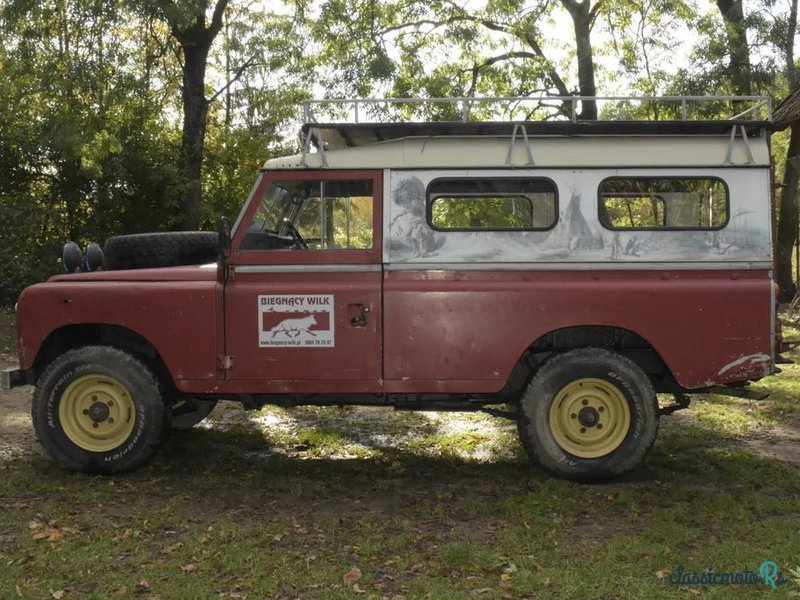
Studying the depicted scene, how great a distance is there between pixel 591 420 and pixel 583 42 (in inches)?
593

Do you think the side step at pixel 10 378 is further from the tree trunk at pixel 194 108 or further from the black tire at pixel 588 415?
the tree trunk at pixel 194 108

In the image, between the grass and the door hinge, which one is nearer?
the grass

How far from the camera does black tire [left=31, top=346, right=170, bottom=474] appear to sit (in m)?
6.01

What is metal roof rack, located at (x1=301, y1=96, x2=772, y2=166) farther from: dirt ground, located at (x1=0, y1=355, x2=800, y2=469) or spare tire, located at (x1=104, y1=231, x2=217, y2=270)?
dirt ground, located at (x1=0, y1=355, x2=800, y2=469)

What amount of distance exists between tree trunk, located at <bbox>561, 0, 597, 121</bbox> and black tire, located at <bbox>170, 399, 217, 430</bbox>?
1334 cm

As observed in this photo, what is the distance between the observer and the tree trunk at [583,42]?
18609mm

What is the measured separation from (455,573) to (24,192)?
15.4 metres

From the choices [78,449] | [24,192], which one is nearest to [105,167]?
[24,192]

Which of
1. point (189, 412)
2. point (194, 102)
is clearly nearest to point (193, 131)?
point (194, 102)

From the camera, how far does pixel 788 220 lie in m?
18.1

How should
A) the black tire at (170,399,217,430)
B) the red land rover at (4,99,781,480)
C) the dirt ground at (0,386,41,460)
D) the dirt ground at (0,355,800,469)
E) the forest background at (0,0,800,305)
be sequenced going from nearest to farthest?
the red land rover at (4,99,781,480), the black tire at (170,399,217,430), the dirt ground at (0,355,800,469), the dirt ground at (0,386,41,460), the forest background at (0,0,800,305)

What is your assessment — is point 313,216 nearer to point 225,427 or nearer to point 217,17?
point 225,427

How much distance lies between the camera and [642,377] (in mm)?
5836

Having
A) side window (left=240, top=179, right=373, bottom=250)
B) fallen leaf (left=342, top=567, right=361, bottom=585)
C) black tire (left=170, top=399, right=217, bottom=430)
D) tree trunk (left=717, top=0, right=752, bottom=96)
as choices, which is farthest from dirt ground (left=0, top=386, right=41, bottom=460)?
tree trunk (left=717, top=0, right=752, bottom=96)
